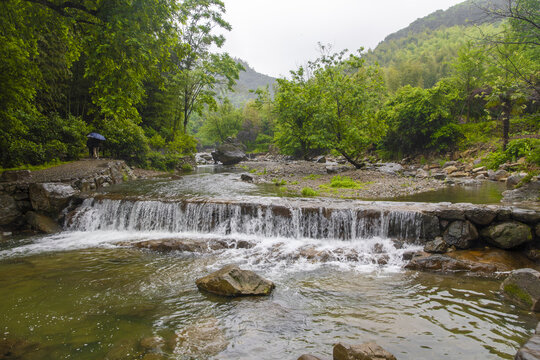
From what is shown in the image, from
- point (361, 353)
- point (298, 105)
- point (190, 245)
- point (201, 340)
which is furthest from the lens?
point (298, 105)

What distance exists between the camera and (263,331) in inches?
175

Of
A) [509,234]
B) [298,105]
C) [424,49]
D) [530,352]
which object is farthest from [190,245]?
[424,49]

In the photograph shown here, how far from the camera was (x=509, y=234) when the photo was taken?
24.7 ft

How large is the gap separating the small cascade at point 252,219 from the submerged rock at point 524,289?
3.22 meters

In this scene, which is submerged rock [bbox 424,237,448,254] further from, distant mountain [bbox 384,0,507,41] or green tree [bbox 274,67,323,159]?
distant mountain [bbox 384,0,507,41]

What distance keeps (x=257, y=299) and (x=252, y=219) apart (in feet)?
16.3

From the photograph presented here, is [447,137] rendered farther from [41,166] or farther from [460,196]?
[41,166]

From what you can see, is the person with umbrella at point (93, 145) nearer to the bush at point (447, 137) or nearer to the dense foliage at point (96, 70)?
the dense foliage at point (96, 70)

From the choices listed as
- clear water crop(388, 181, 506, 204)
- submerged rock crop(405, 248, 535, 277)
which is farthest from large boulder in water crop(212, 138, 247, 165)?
submerged rock crop(405, 248, 535, 277)

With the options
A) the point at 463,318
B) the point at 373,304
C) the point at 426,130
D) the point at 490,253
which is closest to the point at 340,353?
the point at 373,304

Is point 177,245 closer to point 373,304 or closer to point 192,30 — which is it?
point 373,304

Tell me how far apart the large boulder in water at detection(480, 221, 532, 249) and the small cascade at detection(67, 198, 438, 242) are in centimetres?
145


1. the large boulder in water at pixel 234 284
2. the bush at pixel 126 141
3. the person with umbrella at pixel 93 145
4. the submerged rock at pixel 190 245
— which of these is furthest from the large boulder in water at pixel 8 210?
the bush at pixel 126 141

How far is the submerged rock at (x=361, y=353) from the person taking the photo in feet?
11.0
